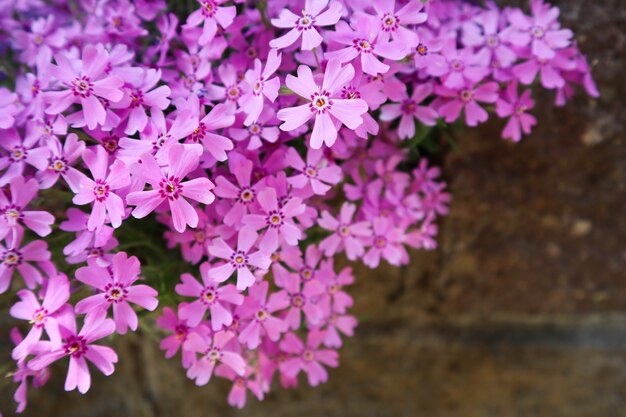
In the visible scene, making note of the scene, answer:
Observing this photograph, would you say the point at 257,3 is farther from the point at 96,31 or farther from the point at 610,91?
the point at 610,91

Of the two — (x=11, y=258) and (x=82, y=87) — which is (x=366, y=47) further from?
(x=11, y=258)

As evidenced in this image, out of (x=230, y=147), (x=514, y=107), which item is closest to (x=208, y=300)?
(x=230, y=147)

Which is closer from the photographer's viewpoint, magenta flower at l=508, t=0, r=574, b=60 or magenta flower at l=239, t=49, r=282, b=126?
magenta flower at l=239, t=49, r=282, b=126

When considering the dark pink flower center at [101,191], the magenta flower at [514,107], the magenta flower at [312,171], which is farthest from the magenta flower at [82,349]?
the magenta flower at [514,107]

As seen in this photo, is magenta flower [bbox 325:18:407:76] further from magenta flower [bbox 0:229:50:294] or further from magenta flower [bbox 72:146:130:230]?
magenta flower [bbox 0:229:50:294]

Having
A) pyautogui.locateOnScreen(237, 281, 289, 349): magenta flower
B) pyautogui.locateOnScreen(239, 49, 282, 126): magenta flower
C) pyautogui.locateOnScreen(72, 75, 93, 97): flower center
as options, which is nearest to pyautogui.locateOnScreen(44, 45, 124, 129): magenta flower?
pyautogui.locateOnScreen(72, 75, 93, 97): flower center

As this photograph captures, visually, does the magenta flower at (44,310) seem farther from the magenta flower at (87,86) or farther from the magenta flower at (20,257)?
the magenta flower at (87,86)

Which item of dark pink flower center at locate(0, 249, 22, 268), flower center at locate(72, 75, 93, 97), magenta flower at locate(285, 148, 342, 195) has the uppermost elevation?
magenta flower at locate(285, 148, 342, 195)

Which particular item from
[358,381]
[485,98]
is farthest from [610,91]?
[358,381]
